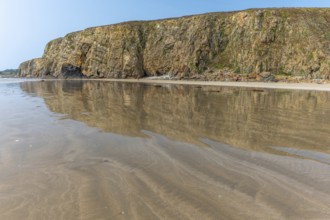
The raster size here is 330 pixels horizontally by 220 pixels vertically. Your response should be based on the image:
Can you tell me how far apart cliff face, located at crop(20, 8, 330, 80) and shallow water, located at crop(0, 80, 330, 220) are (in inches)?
1318

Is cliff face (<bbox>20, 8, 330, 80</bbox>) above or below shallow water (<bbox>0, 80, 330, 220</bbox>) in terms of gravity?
above

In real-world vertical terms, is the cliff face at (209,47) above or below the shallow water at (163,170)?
above

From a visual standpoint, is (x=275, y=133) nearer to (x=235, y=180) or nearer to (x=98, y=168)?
(x=235, y=180)

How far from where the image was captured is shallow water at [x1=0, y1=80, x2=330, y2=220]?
10.3 feet

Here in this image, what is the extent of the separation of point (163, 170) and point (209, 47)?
45.6 meters

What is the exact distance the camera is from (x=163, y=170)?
4398 millimetres

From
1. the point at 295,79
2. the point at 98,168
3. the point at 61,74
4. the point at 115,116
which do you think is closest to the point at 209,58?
the point at 295,79

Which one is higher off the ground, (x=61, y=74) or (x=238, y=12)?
(x=238, y=12)

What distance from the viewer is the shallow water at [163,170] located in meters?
3.13

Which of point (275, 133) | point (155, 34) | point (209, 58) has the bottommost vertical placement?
point (275, 133)

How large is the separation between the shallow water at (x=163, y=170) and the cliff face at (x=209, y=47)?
3348cm

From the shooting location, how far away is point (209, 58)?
46844mm

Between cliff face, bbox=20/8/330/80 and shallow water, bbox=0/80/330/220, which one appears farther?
cliff face, bbox=20/8/330/80

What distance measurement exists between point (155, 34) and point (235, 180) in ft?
171
